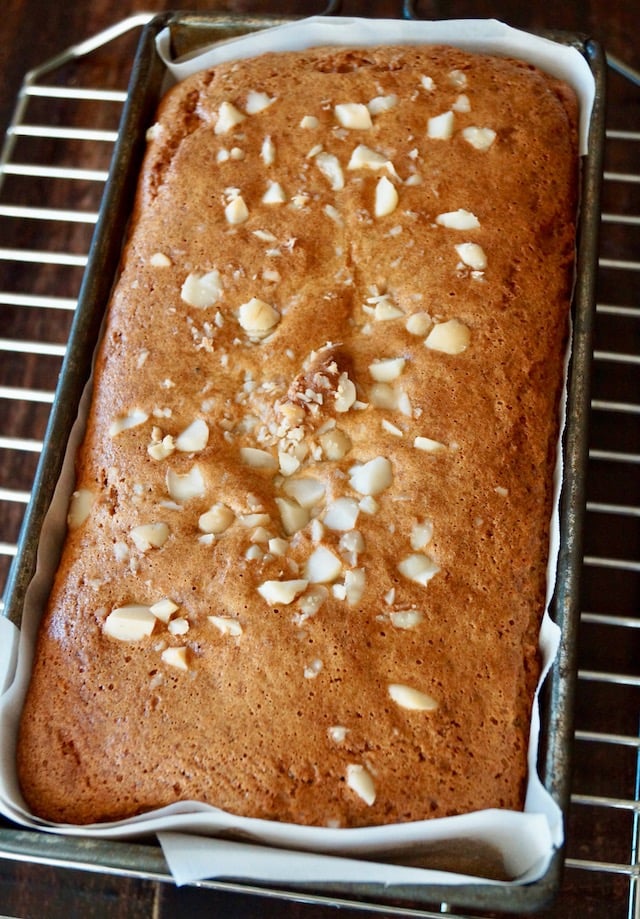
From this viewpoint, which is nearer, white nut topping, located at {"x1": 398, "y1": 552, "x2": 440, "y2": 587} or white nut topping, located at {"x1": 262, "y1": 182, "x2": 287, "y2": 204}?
white nut topping, located at {"x1": 398, "y1": 552, "x2": 440, "y2": 587}

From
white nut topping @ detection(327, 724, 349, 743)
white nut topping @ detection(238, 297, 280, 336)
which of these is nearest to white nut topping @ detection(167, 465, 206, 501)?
white nut topping @ detection(238, 297, 280, 336)

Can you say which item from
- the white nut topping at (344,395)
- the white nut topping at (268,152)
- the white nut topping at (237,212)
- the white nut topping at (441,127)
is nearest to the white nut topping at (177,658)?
the white nut topping at (344,395)

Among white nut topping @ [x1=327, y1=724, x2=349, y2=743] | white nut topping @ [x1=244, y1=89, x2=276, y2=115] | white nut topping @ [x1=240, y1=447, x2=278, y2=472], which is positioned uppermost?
white nut topping @ [x1=244, y1=89, x2=276, y2=115]

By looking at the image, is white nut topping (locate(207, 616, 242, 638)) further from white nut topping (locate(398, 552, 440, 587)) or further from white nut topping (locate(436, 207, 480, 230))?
white nut topping (locate(436, 207, 480, 230))

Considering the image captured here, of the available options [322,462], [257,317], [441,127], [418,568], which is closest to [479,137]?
[441,127]

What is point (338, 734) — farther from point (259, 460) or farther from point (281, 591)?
point (259, 460)

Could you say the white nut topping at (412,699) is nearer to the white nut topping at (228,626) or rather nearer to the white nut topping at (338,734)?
the white nut topping at (338,734)
